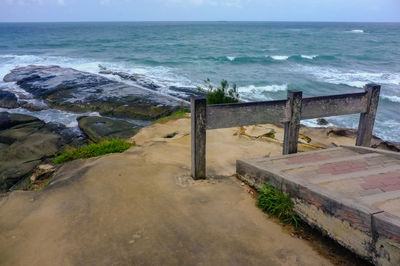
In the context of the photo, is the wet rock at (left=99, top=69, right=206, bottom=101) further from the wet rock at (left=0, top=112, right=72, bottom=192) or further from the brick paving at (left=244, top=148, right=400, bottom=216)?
the brick paving at (left=244, top=148, right=400, bottom=216)

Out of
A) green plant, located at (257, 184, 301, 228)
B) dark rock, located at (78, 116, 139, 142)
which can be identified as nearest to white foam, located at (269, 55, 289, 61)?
dark rock, located at (78, 116, 139, 142)

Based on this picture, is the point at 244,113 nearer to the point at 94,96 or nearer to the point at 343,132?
the point at 343,132

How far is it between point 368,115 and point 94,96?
14.9 m

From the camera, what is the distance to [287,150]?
6.15 m

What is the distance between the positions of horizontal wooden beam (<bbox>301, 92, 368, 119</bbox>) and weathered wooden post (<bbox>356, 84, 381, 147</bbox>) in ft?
0.35

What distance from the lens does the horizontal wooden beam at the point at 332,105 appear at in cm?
593

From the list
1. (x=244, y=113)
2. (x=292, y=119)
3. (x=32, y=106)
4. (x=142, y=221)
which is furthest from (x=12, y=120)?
(x=292, y=119)

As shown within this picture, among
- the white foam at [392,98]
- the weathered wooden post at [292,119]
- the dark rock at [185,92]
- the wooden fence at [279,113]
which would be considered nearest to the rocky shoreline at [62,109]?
the dark rock at [185,92]

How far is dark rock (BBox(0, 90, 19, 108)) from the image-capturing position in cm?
1703

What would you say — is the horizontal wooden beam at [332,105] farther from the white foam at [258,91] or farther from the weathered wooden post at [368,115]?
the white foam at [258,91]

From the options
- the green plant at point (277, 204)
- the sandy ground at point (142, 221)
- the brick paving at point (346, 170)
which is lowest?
the sandy ground at point (142, 221)

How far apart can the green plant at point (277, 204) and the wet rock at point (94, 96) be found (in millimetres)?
10525

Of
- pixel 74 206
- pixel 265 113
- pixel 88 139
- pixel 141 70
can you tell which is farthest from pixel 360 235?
pixel 141 70

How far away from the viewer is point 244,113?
5570 millimetres
